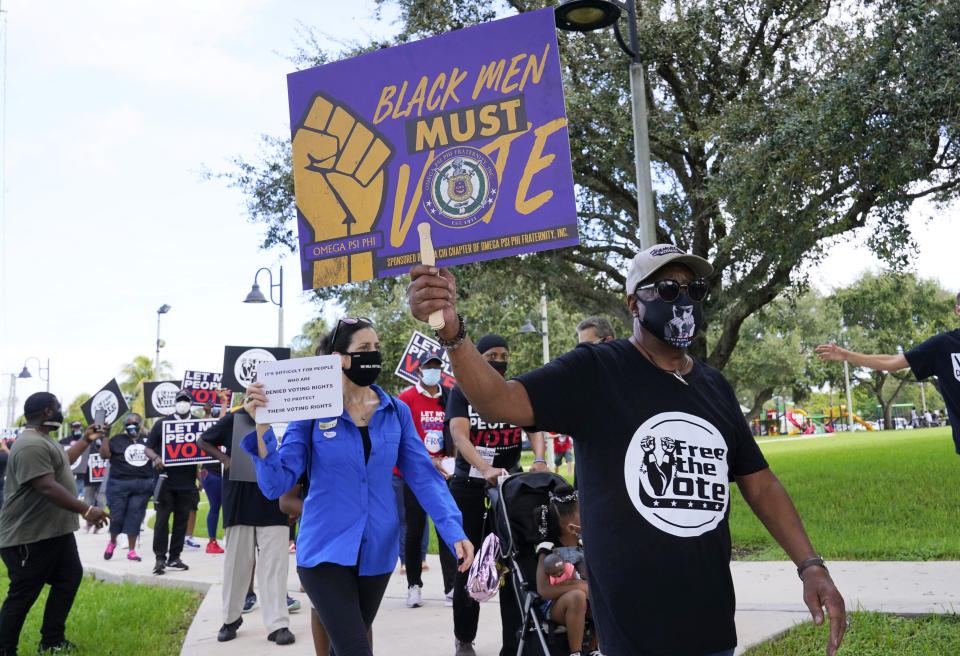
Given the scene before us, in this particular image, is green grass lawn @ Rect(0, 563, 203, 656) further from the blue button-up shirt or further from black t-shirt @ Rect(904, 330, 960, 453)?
black t-shirt @ Rect(904, 330, 960, 453)

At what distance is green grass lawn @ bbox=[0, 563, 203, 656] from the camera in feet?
22.2

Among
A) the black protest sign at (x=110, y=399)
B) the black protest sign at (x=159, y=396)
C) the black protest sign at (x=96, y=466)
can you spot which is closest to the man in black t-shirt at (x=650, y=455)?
the black protest sign at (x=110, y=399)

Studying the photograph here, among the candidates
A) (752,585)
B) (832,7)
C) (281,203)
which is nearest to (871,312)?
(832,7)

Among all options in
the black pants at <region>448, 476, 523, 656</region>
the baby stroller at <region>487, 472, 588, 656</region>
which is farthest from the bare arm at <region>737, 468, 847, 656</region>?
the black pants at <region>448, 476, 523, 656</region>

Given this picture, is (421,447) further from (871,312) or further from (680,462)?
(871,312)

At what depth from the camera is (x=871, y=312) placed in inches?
1779

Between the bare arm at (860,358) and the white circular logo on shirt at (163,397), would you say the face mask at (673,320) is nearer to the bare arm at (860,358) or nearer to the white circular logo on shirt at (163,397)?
the bare arm at (860,358)

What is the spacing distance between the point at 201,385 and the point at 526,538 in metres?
9.86

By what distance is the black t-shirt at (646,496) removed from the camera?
→ 2.45 meters

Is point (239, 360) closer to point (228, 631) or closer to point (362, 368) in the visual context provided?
point (228, 631)

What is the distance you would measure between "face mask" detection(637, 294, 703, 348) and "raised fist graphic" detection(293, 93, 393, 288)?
65.5 inches

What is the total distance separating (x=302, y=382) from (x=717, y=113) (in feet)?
36.5

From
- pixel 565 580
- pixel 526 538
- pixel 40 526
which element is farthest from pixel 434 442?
pixel 565 580

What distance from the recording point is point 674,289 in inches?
110
